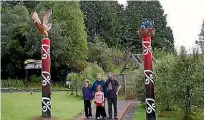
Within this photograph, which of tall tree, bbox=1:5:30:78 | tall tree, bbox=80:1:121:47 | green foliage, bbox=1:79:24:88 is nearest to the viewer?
green foliage, bbox=1:79:24:88

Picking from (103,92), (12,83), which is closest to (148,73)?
(103,92)

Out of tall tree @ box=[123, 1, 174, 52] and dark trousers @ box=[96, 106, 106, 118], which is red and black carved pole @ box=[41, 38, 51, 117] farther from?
tall tree @ box=[123, 1, 174, 52]

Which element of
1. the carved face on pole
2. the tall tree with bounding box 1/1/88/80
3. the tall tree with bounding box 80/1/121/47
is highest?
the tall tree with bounding box 80/1/121/47

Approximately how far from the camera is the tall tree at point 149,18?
2328 inches

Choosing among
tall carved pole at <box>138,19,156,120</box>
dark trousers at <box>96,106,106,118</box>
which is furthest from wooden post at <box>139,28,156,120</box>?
dark trousers at <box>96,106,106,118</box>

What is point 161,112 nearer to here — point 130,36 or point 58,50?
point 58,50

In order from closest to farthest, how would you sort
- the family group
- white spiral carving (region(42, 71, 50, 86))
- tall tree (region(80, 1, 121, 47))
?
1. the family group
2. white spiral carving (region(42, 71, 50, 86))
3. tall tree (region(80, 1, 121, 47))

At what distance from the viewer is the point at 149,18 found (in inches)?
2372

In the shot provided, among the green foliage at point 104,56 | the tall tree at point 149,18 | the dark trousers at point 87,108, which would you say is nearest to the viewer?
the dark trousers at point 87,108

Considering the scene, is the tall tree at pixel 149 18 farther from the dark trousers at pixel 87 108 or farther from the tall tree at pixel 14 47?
the dark trousers at pixel 87 108

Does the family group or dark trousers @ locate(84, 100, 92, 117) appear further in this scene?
dark trousers @ locate(84, 100, 92, 117)

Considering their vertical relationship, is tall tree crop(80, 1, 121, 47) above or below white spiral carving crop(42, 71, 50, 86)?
above

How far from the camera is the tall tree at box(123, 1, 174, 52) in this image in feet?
194

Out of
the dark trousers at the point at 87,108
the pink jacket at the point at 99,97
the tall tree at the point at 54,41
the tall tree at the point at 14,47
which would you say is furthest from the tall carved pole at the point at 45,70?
the tall tree at the point at 14,47
